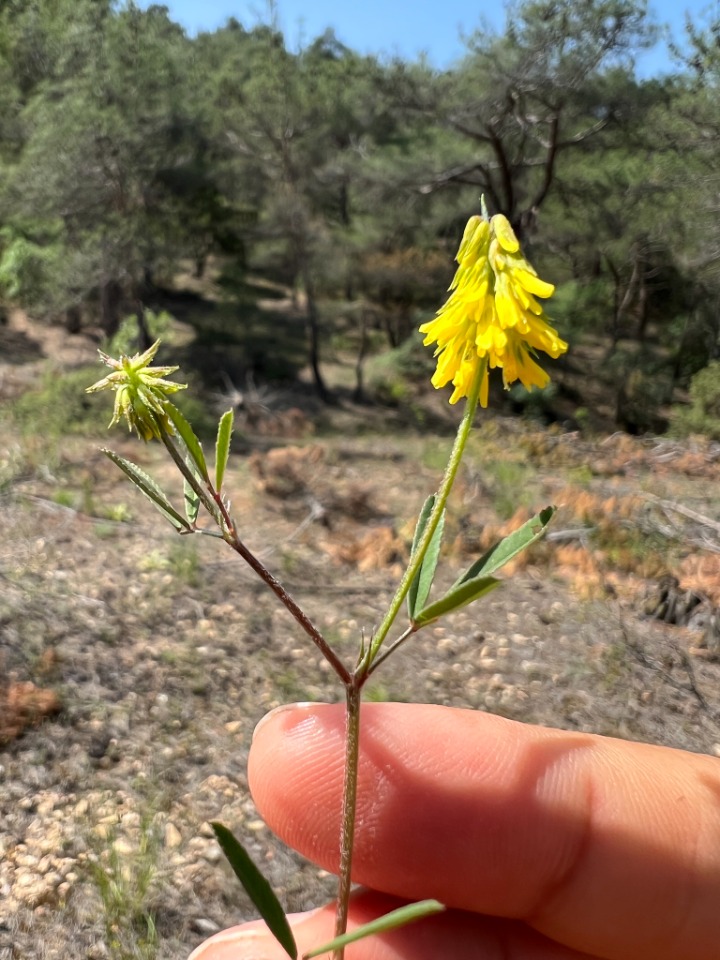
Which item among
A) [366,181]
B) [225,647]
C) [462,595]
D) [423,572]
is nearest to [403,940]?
[423,572]

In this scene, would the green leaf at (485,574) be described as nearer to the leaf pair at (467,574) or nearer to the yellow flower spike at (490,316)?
the leaf pair at (467,574)

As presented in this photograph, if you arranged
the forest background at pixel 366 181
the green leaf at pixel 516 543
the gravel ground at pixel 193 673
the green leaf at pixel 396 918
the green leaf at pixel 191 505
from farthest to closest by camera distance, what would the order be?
the forest background at pixel 366 181
the gravel ground at pixel 193 673
the green leaf at pixel 191 505
the green leaf at pixel 516 543
the green leaf at pixel 396 918

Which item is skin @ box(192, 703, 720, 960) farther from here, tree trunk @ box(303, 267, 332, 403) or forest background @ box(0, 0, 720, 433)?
tree trunk @ box(303, 267, 332, 403)

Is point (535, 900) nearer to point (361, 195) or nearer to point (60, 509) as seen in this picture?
point (60, 509)

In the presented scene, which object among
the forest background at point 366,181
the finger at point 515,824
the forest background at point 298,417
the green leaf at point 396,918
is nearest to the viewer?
the green leaf at point 396,918

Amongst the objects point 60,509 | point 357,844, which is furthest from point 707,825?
point 60,509

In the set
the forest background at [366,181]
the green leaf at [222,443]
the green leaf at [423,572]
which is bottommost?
the green leaf at [423,572]

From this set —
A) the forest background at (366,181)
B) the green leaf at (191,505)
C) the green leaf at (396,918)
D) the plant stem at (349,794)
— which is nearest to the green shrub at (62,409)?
the forest background at (366,181)
